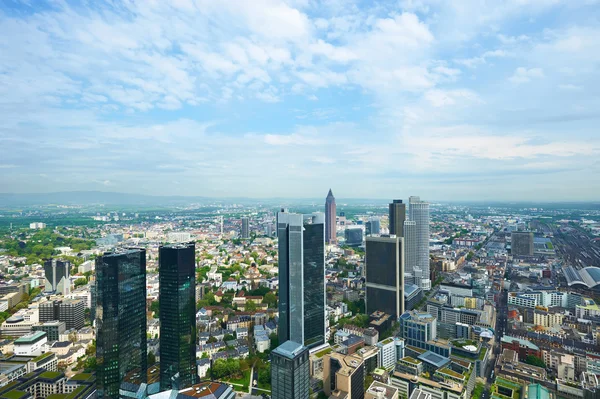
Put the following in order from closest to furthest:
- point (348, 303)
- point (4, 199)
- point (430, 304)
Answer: point (430, 304) < point (348, 303) < point (4, 199)

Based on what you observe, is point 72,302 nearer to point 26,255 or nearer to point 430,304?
point 26,255

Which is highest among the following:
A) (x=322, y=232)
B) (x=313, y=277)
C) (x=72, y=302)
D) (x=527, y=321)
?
(x=322, y=232)

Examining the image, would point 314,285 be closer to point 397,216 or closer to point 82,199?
point 397,216

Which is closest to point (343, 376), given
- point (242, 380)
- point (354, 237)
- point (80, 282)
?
point (242, 380)

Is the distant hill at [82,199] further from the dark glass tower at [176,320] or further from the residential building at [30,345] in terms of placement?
the dark glass tower at [176,320]

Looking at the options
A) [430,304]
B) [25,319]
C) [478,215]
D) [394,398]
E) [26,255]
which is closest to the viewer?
[394,398]

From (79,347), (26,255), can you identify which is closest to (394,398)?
(79,347)

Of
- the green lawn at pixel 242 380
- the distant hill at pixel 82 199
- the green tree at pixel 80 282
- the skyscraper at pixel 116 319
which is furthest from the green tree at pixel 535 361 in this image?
the distant hill at pixel 82 199

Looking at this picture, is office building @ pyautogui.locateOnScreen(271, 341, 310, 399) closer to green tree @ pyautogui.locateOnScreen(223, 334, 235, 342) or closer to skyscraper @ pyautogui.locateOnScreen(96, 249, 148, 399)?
skyscraper @ pyautogui.locateOnScreen(96, 249, 148, 399)
